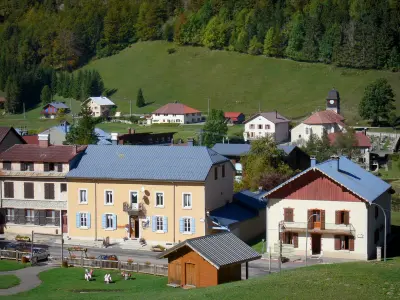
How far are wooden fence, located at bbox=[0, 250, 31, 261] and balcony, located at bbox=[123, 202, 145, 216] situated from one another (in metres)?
8.90

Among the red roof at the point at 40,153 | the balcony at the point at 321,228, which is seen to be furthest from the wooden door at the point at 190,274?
the red roof at the point at 40,153

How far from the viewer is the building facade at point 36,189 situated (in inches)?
2442

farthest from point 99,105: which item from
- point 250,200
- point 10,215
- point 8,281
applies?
point 8,281

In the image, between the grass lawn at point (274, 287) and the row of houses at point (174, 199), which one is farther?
the row of houses at point (174, 199)

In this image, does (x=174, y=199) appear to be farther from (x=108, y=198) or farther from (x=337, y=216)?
(x=337, y=216)

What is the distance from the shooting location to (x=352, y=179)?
5481cm

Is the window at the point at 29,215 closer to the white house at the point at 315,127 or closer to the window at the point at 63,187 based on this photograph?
the window at the point at 63,187

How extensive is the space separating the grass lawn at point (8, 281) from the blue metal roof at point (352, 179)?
17.2m

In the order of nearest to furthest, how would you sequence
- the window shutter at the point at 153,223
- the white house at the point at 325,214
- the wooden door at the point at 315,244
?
1. the white house at the point at 325,214
2. the wooden door at the point at 315,244
3. the window shutter at the point at 153,223

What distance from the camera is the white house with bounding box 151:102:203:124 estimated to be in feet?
533

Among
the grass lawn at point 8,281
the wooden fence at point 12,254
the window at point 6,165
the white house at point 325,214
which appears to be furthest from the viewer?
the window at point 6,165

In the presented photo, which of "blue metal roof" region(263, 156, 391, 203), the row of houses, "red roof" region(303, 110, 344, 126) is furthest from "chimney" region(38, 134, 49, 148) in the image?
"red roof" region(303, 110, 344, 126)

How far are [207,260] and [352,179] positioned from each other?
16634mm

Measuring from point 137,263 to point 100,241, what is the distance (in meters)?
11.1
